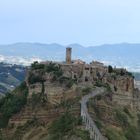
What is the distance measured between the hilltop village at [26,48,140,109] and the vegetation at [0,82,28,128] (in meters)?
1.32

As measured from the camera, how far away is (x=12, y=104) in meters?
91.2

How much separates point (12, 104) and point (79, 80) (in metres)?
9.31

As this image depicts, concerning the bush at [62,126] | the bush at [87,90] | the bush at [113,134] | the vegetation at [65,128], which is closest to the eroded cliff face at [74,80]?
the bush at [87,90]

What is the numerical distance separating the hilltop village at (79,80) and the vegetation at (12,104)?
52.1 inches

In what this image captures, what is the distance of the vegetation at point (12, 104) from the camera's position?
294 ft

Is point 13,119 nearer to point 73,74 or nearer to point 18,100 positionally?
point 18,100

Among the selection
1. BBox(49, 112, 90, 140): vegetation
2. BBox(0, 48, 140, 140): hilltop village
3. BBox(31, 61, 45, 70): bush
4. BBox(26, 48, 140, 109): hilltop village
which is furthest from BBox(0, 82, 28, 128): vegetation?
BBox(49, 112, 90, 140): vegetation

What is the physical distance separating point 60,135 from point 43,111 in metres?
10.9

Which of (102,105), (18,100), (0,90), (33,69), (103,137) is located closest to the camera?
(103,137)

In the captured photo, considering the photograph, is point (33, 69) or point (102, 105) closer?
point (102, 105)

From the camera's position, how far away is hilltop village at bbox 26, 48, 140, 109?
8842 cm

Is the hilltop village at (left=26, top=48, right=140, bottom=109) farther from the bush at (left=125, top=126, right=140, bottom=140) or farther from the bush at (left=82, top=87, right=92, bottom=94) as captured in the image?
the bush at (left=125, top=126, right=140, bottom=140)

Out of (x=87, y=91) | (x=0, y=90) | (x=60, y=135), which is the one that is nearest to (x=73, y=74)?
(x=87, y=91)

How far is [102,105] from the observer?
278 feet
